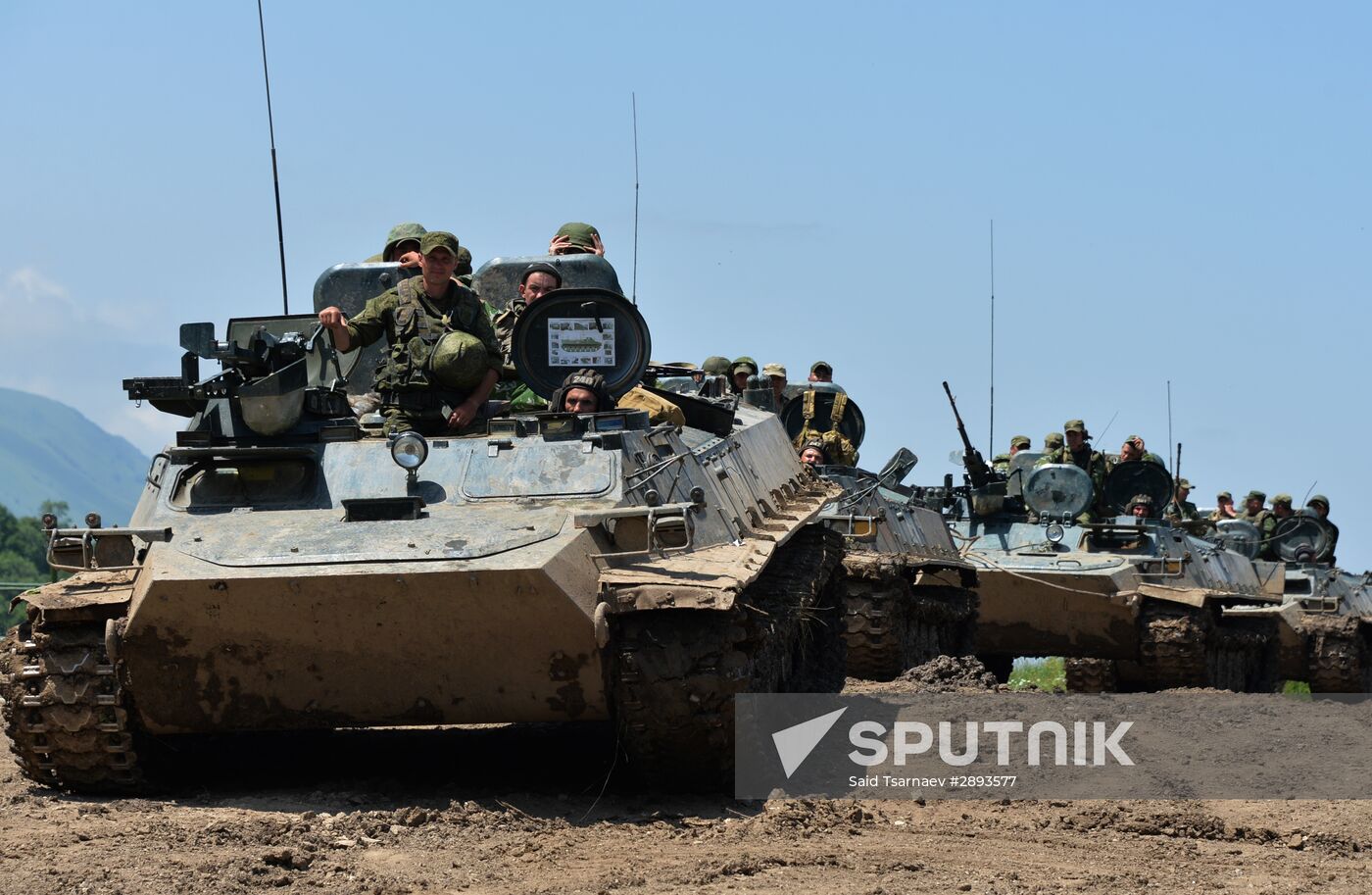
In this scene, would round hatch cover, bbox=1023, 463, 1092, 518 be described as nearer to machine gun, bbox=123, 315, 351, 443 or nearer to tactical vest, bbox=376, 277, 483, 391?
tactical vest, bbox=376, 277, 483, 391

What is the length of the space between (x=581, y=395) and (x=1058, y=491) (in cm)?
1067

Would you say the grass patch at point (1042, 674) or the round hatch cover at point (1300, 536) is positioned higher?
the round hatch cover at point (1300, 536)

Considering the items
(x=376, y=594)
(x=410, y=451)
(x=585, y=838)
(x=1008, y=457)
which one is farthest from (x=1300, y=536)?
(x=376, y=594)

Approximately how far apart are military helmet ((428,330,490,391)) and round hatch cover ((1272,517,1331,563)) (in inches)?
755

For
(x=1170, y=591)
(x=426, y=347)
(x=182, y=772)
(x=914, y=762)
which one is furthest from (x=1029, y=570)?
(x=182, y=772)

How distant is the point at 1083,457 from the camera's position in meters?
22.7

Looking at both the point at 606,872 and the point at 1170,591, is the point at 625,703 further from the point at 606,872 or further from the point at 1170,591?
the point at 1170,591

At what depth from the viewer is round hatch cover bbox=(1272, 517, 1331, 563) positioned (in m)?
28.2

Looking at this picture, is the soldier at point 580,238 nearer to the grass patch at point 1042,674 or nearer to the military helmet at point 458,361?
the military helmet at point 458,361

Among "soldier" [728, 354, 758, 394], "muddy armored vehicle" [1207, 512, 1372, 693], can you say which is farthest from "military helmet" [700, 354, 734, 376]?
"muddy armored vehicle" [1207, 512, 1372, 693]

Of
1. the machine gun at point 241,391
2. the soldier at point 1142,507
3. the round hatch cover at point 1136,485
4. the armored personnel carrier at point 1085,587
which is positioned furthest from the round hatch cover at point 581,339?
the round hatch cover at point 1136,485

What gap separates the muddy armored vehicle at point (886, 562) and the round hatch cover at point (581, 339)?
14.4 ft

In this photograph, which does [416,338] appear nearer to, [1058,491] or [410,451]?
[410,451]

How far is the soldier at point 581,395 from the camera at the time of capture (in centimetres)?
1102
